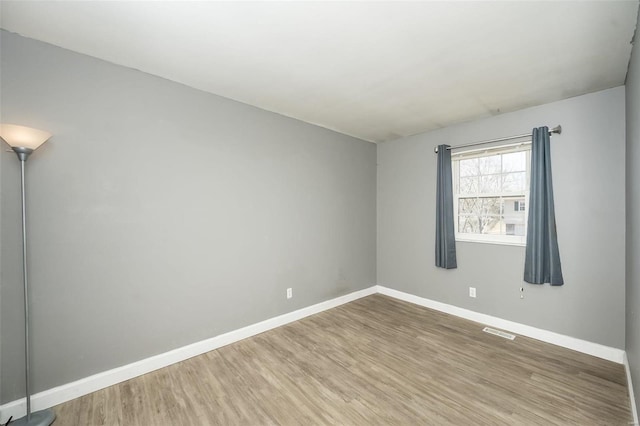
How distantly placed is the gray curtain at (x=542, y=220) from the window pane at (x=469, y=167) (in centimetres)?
68

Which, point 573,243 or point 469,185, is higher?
point 469,185

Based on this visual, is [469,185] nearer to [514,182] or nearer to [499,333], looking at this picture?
[514,182]

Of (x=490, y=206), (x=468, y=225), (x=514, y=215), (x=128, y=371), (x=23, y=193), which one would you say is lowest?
(x=128, y=371)

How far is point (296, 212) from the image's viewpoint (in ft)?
11.2

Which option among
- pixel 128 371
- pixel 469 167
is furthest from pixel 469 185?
pixel 128 371

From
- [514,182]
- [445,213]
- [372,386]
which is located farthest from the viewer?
[445,213]

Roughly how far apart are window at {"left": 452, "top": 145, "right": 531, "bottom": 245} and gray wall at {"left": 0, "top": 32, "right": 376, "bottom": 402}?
2.09 m

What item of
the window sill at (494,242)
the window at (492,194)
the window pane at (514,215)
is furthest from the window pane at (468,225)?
the window pane at (514,215)

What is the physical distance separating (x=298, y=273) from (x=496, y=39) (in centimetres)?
292

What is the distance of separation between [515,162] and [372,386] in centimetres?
289

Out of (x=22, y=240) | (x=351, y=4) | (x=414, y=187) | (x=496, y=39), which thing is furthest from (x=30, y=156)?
(x=414, y=187)

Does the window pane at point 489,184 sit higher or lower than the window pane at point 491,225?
higher

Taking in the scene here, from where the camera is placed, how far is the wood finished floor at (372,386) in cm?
181

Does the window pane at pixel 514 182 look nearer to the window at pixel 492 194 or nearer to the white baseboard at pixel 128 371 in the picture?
the window at pixel 492 194
